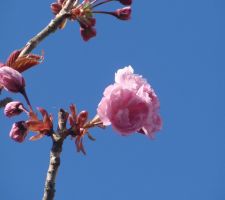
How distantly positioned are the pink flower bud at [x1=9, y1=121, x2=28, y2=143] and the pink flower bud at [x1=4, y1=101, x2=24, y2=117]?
0.08m

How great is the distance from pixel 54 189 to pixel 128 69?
0.62 m

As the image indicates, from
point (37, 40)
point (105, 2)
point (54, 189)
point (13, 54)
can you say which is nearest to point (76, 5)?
point (105, 2)

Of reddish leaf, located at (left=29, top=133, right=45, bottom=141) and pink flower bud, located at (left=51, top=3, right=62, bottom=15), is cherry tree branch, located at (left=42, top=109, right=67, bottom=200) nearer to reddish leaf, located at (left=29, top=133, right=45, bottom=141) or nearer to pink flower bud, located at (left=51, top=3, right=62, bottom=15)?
reddish leaf, located at (left=29, top=133, right=45, bottom=141)

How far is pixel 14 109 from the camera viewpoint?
1.96 metres

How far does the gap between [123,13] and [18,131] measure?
1.11 meters

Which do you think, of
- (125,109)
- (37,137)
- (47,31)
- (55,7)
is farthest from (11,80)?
(55,7)

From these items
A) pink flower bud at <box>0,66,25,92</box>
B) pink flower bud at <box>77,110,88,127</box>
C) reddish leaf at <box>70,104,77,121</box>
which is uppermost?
pink flower bud at <box>0,66,25,92</box>

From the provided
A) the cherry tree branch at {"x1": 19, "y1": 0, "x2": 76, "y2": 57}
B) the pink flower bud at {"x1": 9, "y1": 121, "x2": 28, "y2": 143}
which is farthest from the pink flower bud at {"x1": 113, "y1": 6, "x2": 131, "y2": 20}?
the pink flower bud at {"x1": 9, "y1": 121, "x2": 28, "y2": 143}

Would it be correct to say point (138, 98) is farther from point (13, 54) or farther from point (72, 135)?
point (13, 54)

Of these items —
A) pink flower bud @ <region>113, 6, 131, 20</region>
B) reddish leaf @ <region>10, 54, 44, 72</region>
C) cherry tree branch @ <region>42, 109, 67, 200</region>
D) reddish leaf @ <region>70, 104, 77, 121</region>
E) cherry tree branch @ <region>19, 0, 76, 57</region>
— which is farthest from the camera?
pink flower bud @ <region>113, 6, 131, 20</region>

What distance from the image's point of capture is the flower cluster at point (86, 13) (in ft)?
7.66

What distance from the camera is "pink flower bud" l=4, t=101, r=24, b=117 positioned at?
1961 mm

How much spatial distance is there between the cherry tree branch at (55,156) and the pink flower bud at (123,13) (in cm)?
98

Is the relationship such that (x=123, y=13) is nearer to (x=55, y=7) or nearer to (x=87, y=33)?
(x=87, y=33)
